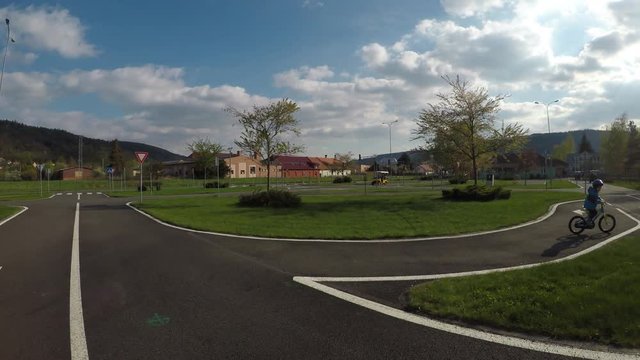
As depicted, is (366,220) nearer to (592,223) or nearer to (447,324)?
(592,223)

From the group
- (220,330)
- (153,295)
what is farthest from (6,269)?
(220,330)

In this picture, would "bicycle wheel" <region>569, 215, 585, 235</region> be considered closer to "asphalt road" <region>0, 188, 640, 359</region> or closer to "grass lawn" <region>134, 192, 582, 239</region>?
"asphalt road" <region>0, 188, 640, 359</region>

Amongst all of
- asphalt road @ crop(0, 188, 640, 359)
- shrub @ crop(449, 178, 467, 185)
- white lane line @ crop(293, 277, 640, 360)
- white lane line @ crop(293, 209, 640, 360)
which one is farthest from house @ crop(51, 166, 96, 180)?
white lane line @ crop(293, 277, 640, 360)

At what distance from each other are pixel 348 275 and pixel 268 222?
7.97 meters

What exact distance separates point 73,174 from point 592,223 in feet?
390

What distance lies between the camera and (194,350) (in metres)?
4.22

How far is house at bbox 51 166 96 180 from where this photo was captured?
108 meters

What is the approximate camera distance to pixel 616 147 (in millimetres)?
72875

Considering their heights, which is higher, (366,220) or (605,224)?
(605,224)

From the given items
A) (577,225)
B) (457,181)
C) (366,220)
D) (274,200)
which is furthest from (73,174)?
(577,225)

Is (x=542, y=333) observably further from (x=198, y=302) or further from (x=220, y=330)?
(x=198, y=302)

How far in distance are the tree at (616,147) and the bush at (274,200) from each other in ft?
228

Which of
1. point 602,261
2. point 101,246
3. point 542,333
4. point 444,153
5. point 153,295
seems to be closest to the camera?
point 542,333

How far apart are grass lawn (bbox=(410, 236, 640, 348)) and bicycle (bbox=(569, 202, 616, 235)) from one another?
5.20 m
